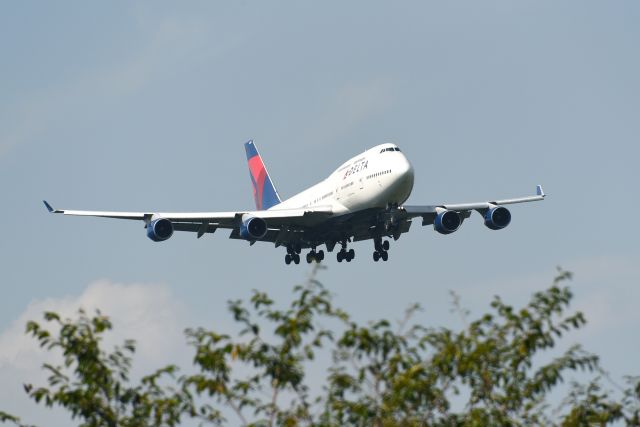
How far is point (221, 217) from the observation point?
6319 centimetres

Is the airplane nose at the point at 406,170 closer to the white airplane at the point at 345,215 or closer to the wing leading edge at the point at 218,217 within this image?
the white airplane at the point at 345,215

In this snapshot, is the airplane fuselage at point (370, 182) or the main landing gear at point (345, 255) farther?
the main landing gear at point (345, 255)

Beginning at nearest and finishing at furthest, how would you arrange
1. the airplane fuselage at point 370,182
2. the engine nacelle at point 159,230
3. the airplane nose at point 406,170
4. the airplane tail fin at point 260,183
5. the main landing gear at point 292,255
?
1. the airplane nose at point 406,170
2. the airplane fuselage at point 370,182
3. the engine nacelle at point 159,230
4. the main landing gear at point 292,255
5. the airplane tail fin at point 260,183

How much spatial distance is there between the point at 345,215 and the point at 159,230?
378 inches

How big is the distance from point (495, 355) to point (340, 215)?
40.4m

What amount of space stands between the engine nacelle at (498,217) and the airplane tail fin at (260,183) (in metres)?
18.0

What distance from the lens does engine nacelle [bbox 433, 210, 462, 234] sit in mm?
64500

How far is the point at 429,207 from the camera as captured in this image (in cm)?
6594

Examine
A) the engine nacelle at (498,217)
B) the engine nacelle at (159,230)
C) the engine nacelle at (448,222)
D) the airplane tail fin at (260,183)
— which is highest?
the airplane tail fin at (260,183)

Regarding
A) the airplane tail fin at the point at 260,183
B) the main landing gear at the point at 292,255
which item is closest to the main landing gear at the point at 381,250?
the main landing gear at the point at 292,255

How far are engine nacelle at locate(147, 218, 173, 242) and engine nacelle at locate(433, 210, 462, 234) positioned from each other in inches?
572

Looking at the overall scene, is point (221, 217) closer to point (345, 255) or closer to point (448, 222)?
point (345, 255)

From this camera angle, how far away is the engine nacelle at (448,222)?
64500 mm

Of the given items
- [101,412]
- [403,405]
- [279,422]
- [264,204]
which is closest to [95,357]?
[101,412]
